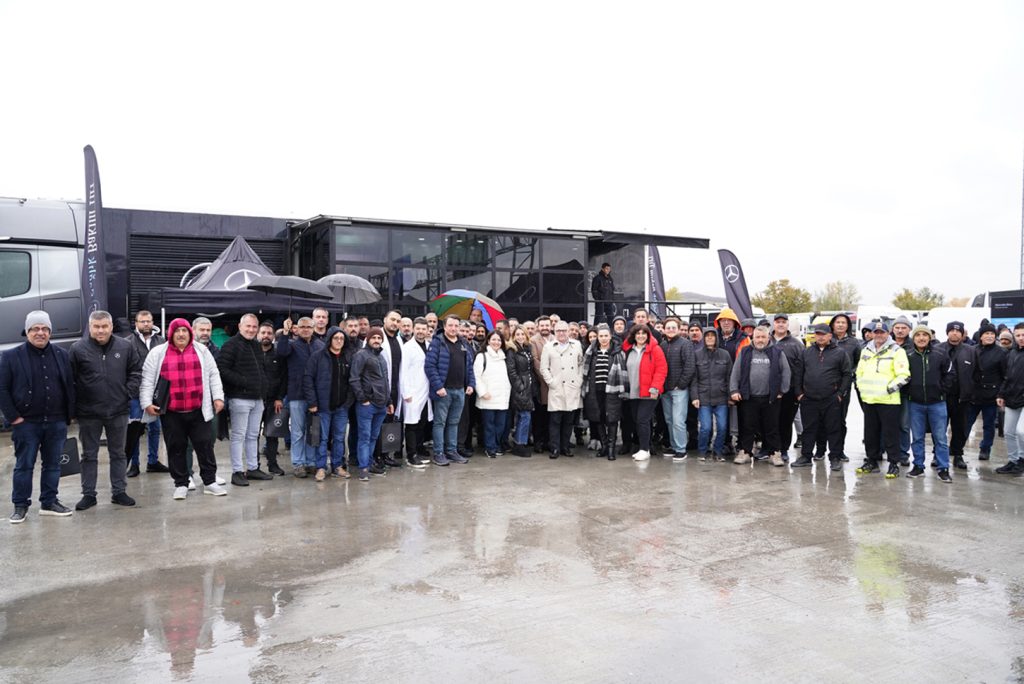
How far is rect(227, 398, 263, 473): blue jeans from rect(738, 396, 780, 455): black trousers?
18.8 feet

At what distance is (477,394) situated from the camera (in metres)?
9.11

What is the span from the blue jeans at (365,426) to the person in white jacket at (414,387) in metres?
0.48

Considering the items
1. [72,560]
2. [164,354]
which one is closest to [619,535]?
[72,560]

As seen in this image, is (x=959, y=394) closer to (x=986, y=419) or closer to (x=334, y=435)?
(x=986, y=419)

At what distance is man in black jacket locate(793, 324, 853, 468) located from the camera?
27.7 ft

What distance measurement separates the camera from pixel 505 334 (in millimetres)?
9484

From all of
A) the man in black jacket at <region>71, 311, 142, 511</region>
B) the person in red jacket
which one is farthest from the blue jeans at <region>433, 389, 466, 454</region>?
the man in black jacket at <region>71, 311, 142, 511</region>

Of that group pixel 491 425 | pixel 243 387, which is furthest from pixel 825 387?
pixel 243 387

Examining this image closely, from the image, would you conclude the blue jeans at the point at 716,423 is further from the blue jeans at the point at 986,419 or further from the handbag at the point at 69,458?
the handbag at the point at 69,458

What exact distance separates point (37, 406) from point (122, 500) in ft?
3.75

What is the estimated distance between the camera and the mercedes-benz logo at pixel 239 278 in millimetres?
11315

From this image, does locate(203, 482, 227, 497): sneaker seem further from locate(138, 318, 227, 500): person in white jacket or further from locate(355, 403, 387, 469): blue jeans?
locate(355, 403, 387, 469): blue jeans

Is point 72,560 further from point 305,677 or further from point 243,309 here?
point 243,309

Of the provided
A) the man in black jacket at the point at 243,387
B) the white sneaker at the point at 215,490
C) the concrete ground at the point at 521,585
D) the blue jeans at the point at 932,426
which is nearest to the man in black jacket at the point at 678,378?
the concrete ground at the point at 521,585
